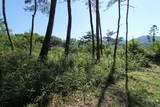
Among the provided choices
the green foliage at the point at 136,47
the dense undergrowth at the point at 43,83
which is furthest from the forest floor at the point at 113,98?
the green foliage at the point at 136,47

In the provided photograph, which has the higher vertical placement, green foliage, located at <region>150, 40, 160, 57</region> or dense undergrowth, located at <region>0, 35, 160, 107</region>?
green foliage, located at <region>150, 40, 160, 57</region>

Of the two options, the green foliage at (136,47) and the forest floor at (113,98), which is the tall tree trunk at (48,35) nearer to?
the forest floor at (113,98)

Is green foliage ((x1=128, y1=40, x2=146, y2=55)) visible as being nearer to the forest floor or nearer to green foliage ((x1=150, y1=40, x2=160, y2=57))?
green foliage ((x1=150, y1=40, x2=160, y2=57))

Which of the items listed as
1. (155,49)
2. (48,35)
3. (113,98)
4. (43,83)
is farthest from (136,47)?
(43,83)

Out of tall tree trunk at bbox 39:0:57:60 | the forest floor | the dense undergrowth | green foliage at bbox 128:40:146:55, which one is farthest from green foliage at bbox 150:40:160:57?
tall tree trunk at bbox 39:0:57:60

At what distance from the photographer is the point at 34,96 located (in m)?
5.09

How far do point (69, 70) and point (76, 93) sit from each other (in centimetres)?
117

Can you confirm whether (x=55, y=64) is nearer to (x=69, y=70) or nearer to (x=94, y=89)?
(x=69, y=70)

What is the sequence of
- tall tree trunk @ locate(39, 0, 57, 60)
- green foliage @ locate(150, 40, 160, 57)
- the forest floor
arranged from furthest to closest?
1. green foliage @ locate(150, 40, 160, 57)
2. tall tree trunk @ locate(39, 0, 57, 60)
3. the forest floor

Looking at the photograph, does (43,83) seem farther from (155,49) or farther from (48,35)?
(155,49)

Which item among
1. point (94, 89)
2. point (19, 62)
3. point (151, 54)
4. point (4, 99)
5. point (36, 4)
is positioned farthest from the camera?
point (151, 54)

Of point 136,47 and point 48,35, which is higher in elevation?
point 48,35

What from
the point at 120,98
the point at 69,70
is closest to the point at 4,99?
the point at 69,70

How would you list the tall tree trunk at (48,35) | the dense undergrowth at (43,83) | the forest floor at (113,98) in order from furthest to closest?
1. the tall tree trunk at (48,35)
2. the forest floor at (113,98)
3. the dense undergrowth at (43,83)
